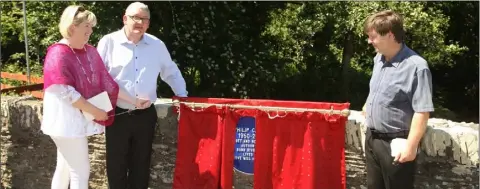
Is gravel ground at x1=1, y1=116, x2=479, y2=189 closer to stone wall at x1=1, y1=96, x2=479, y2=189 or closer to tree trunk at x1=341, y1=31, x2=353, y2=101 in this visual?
stone wall at x1=1, y1=96, x2=479, y2=189

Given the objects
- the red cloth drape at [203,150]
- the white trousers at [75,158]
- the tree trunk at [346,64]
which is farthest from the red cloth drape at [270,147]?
the tree trunk at [346,64]

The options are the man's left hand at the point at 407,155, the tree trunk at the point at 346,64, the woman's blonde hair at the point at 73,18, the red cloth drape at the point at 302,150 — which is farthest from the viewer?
the tree trunk at the point at 346,64

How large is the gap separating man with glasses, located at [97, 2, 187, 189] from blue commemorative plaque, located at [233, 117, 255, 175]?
0.62 meters

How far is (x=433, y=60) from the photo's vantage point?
1303 cm

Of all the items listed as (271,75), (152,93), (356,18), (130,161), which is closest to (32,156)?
(130,161)

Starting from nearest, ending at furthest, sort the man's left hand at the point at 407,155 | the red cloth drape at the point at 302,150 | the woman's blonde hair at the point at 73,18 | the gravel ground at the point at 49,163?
1. the man's left hand at the point at 407,155
2. the woman's blonde hair at the point at 73,18
3. the red cloth drape at the point at 302,150
4. the gravel ground at the point at 49,163

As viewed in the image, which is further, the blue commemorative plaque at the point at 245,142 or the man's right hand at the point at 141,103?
the blue commemorative plaque at the point at 245,142

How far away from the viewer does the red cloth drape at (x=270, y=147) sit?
3.71 meters

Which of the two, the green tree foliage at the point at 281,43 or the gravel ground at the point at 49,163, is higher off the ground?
the green tree foliage at the point at 281,43

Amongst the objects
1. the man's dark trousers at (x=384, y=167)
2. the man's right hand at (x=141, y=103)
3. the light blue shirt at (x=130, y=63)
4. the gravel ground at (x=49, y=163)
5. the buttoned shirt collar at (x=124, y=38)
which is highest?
the buttoned shirt collar at (x=124, y=38)

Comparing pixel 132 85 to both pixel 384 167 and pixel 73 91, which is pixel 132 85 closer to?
pixel 73 91

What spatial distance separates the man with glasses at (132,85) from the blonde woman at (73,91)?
150 mm

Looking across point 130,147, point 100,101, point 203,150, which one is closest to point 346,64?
point 203,150

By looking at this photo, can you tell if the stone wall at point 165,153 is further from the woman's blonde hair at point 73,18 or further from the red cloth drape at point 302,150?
the woman's blonde hair at point 73,18
